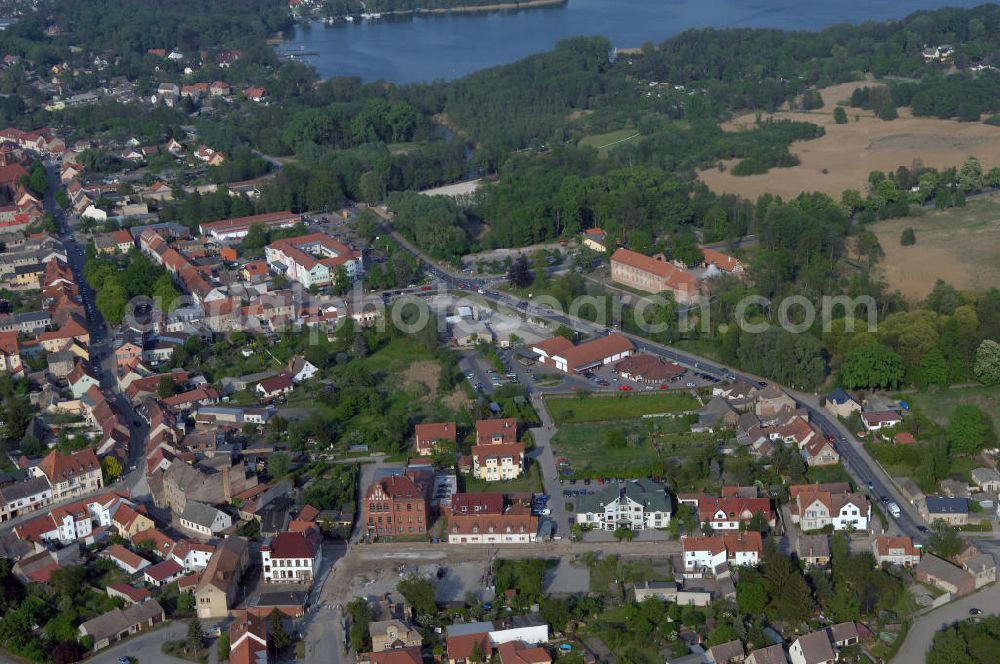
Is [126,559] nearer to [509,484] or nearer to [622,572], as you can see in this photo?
[509,484]

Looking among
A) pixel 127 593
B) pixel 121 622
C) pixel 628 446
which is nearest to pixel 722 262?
pixel 628 446

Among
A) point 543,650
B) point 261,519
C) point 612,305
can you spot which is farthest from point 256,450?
point 612,305

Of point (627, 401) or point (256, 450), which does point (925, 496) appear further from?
point (256, 450)

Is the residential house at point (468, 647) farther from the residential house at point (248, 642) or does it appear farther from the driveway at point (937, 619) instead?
the driveway at point (937, 619)

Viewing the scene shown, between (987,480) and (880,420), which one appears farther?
(880,420)

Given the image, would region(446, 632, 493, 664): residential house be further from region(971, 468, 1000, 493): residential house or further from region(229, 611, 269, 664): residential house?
region(971, 468, 1000, 493): residential house
